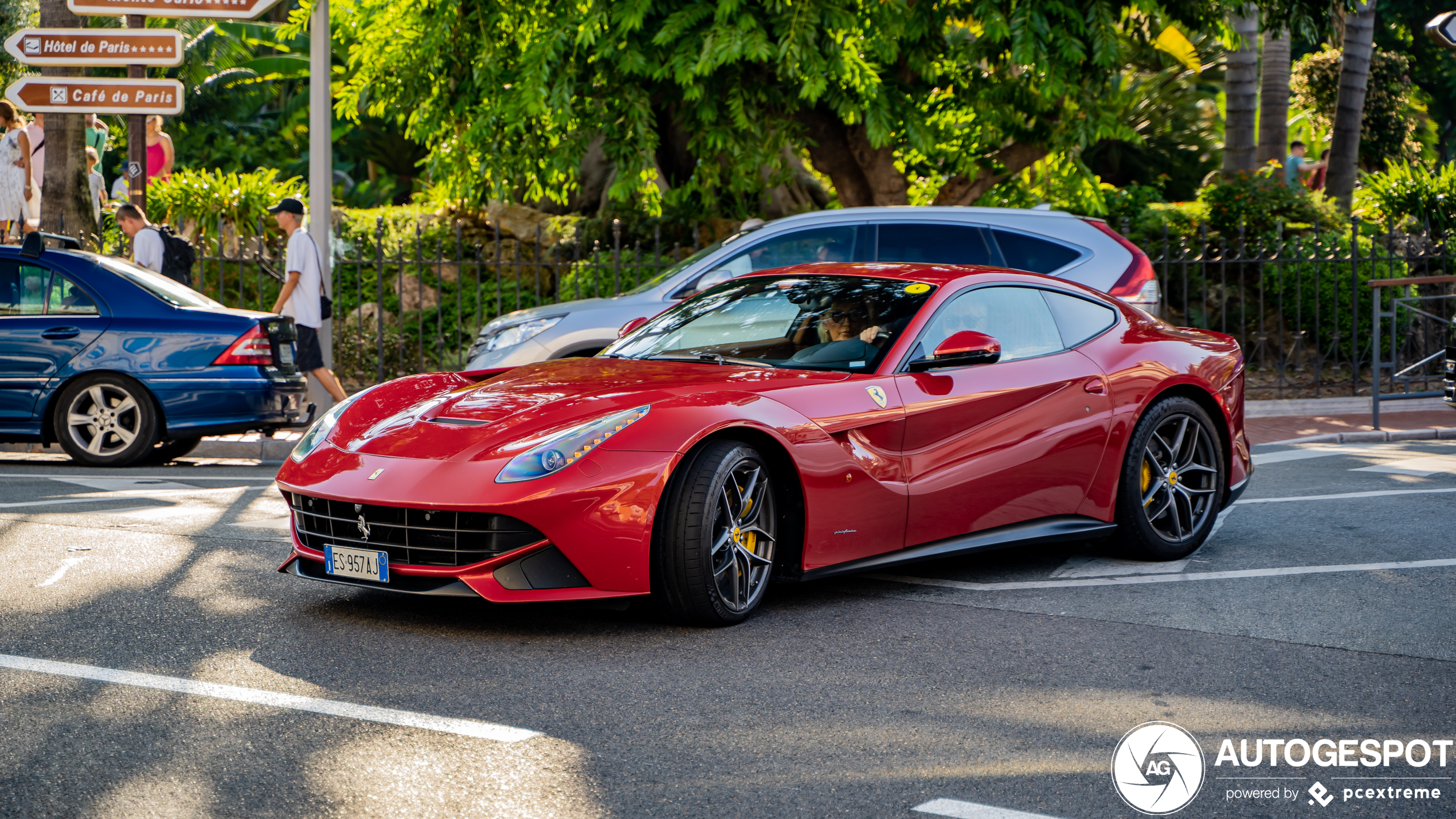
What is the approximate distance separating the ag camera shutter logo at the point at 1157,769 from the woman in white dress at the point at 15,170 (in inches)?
584

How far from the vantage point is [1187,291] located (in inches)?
594

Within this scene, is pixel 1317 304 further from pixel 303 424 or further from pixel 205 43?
pixel 205 43

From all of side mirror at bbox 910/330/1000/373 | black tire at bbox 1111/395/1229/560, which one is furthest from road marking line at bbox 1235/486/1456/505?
side mirror at bbox 910/330/1000/373

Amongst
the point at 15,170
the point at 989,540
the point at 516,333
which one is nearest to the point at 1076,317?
the point at 989,540

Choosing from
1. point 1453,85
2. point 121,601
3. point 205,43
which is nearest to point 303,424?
point 121,601

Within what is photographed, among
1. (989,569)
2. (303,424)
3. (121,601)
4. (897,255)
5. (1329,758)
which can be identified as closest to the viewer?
(1329,758)

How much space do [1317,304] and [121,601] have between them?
1242 cm

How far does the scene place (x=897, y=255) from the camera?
1027 centimetres

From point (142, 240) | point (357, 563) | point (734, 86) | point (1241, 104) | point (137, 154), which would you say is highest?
point (1241, 104)

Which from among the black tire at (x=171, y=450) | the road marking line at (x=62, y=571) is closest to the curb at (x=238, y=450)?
the black tire at (x=171, y=450)

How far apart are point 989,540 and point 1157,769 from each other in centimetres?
219

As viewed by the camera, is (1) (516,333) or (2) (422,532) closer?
(2) (422,532)

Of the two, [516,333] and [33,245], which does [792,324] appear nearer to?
[516,333]

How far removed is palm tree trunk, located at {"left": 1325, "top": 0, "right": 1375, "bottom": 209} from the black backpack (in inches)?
551
